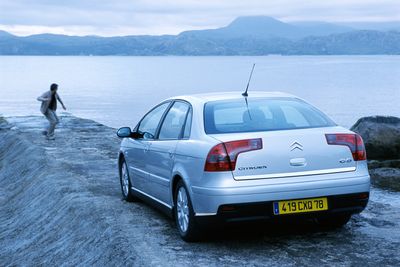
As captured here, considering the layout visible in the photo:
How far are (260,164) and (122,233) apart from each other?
239 cm

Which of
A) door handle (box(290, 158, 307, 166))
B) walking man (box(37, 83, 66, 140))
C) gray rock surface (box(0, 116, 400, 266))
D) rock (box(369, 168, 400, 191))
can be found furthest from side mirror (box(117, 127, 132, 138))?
walking man (box(37, 83, 66, 140))

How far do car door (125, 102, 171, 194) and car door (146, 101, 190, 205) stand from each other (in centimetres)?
20

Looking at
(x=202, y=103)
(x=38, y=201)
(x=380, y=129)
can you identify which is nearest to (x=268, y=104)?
(x=202, y=103)

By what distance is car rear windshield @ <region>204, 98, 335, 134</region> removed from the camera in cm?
729

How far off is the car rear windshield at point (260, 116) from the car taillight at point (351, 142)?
34cm

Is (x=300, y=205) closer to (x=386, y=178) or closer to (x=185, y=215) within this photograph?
(x=185, y=215)

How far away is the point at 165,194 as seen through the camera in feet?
26.6

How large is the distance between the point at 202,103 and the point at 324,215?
183cm

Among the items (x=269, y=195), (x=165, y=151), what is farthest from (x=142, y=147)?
(x=269, y=195)

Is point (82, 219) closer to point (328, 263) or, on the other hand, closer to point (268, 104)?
point (268, 104)

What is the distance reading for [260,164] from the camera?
22.1 ft

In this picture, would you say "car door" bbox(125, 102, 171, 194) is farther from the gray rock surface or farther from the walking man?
the walking man

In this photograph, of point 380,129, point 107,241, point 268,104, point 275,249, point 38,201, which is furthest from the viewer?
point 380,129

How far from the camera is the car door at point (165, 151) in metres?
7.90
